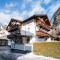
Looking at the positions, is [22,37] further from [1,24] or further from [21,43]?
[1,24]

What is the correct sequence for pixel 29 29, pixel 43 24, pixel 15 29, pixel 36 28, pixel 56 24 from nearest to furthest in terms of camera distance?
pixel 56 24 < pixel 15 29 < pixel 36 28 < pixel 29 29 < pixel 43 24

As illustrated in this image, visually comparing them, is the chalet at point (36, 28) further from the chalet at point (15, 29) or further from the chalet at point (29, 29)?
the chalet at point (15, 29)

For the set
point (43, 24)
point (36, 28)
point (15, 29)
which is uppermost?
point (43, 24)

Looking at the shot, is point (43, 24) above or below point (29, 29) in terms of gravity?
above

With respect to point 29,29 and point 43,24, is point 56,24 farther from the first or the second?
point 29,29

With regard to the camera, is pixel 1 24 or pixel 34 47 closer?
pixel 34 47

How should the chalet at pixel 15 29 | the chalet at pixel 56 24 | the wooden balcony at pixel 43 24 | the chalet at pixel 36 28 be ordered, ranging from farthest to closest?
the wooden balcony at pixel 43 24, the chalet at pixel 36 28, the chalet at pixel 15 29, the chalet at pixel 56 24

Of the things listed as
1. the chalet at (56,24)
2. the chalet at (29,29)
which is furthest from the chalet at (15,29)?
the chalet at (56,24)

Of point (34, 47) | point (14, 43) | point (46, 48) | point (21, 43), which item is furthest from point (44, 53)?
point (14, 43)

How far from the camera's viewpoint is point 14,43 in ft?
50.8

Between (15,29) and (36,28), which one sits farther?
(36,28)

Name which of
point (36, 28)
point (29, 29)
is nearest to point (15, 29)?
point (29, 29)

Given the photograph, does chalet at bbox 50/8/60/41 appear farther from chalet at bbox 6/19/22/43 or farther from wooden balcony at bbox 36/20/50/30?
chalet at bbox 6/19/22/43

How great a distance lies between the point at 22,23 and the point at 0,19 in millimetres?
3499
